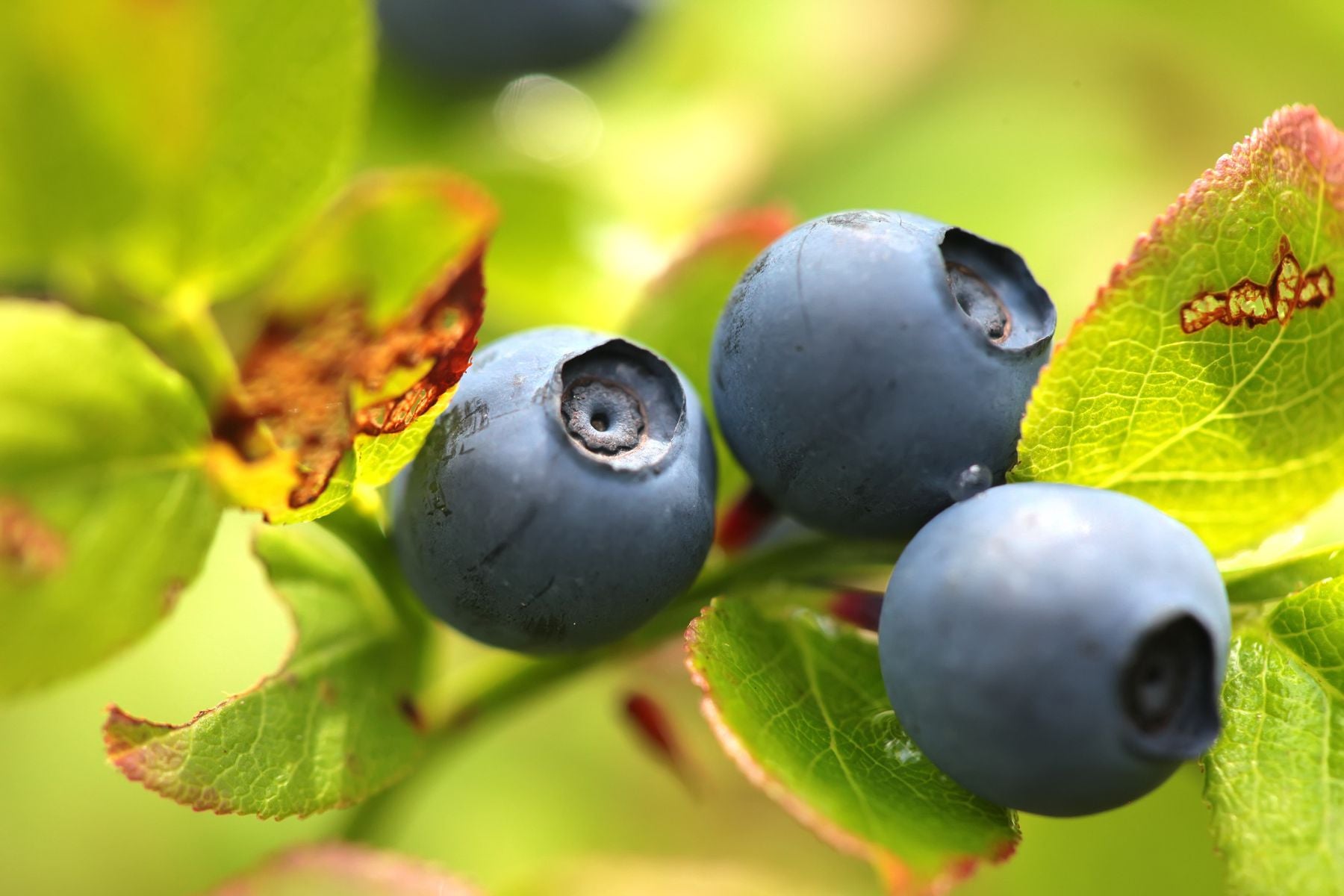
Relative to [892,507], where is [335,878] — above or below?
below

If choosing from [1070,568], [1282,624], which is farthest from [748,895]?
[1070,568]

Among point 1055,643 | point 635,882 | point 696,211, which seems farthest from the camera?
point 696,211

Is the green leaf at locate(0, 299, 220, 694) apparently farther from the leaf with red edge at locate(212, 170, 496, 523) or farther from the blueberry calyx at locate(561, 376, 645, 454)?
the blueberry calyx at locate(561, 376, 645, 454)

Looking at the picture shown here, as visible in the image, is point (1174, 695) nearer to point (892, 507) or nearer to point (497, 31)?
point (892, 507)

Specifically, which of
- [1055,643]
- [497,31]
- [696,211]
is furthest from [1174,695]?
[497,31]

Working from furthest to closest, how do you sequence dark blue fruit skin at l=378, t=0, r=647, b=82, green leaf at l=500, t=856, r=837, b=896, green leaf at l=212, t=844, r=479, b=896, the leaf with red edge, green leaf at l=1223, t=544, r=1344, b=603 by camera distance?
dark blue fruit skin at l=378, t=0, r=647, b=82
green leaf at l=500, t=856, r=837, b=896
green leaf at l=212, t=844, r=479, b=896
green leaf at l=1223, t=544, r=1344, b=603
the leaf with red edge

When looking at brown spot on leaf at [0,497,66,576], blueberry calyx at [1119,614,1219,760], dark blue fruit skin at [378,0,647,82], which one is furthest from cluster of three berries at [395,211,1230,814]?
A: dark blue fruit skin at [378,0,647,82]

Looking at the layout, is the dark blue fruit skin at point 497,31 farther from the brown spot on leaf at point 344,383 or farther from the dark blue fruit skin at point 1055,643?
the dark blue fruit skin at point 1055,643
